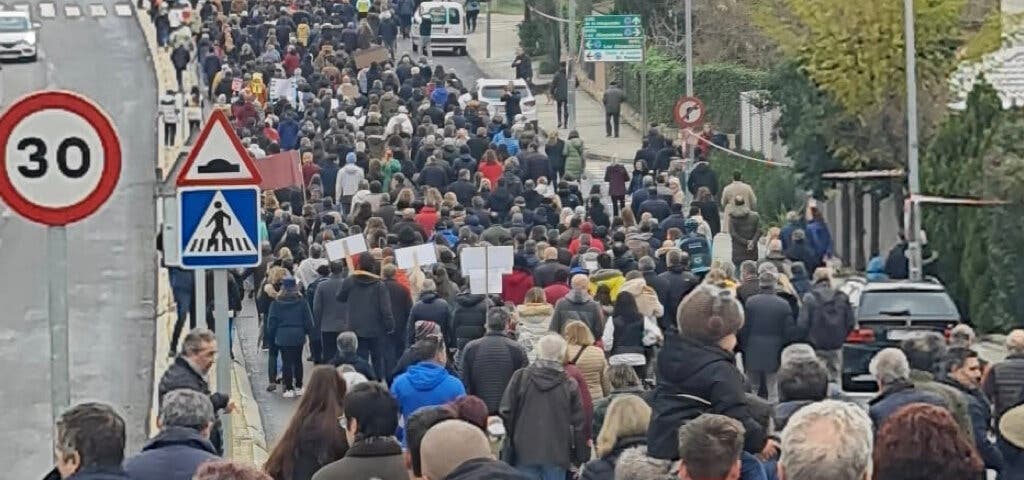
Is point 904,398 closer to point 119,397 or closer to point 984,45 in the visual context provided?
point 119,397

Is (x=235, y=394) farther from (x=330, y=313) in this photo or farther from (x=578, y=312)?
(x=578, y=312)

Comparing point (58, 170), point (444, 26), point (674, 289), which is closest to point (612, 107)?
point (444, 26)

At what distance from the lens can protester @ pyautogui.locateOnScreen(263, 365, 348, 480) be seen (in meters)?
12.2

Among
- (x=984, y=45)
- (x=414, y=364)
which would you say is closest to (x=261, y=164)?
(x=414, y=364)

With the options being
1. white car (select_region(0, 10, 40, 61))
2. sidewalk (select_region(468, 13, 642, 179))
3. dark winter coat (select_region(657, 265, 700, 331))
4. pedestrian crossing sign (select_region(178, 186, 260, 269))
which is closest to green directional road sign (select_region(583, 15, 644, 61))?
sidewalk (select_region(468, 13, 642, 179))

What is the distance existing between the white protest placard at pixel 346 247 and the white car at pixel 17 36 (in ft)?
108

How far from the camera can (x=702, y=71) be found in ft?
173

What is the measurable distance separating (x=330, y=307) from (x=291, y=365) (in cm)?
166

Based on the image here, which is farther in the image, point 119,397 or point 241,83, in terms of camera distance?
point 241,83

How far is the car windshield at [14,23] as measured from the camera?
57.3 m

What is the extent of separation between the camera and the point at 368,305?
22516 millimetres

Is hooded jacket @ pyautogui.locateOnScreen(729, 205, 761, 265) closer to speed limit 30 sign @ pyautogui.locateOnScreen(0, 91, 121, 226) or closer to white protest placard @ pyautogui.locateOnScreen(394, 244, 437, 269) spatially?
white protest placard @ pyautogui.locateOnScreen(394, 244, 437, 269)

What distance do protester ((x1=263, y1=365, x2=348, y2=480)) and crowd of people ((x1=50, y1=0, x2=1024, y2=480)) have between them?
0.04ft

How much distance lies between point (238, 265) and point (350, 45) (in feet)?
141
